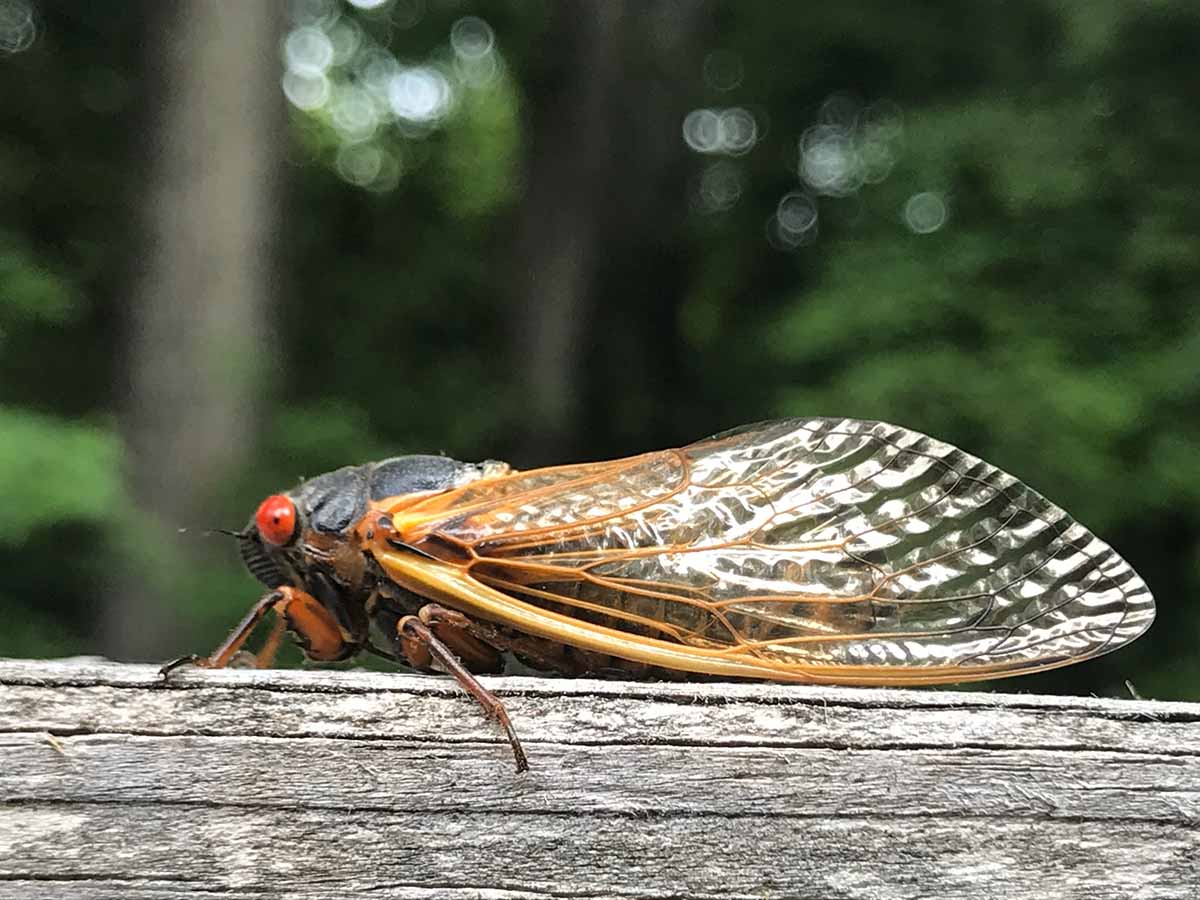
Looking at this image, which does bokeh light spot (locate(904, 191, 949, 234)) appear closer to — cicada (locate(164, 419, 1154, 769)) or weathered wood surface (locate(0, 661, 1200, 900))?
cicada (locate(164, 419, 1154, 769))

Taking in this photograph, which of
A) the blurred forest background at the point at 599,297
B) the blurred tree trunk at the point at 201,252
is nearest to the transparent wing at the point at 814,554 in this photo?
the blurred forest background at the point at 599,297

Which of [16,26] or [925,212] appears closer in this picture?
[925,212]

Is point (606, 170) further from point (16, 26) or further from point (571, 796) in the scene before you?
point (571, 796)

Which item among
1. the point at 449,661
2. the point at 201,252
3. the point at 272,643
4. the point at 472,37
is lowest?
the point at 272,643

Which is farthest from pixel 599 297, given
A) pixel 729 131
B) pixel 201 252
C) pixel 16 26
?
pixel 729 131

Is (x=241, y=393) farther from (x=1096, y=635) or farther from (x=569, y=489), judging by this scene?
(x=1096, y=635)

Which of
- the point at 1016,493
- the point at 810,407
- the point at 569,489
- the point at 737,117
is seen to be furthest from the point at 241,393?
the point at 737,117
